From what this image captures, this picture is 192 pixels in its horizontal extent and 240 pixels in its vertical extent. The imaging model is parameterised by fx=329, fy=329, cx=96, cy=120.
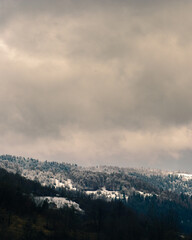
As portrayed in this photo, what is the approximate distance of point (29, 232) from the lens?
187625 mm

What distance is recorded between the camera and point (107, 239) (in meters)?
189

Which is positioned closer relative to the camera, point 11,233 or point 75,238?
point 11,233

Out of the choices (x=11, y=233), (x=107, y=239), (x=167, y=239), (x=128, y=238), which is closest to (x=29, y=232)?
(x=11, y=233)

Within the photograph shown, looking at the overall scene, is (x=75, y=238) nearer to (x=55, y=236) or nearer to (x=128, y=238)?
(x=55, y=236)

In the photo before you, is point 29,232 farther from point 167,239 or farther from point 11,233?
point 167,239

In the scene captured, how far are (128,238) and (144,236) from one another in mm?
12659

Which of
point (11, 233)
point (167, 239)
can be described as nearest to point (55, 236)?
point (11, 233)

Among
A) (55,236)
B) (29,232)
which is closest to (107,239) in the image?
(55,236)

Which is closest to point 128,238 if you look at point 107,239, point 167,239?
point 107,239

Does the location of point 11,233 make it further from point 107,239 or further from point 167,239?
point 167,239

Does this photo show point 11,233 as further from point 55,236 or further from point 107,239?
point 107,239

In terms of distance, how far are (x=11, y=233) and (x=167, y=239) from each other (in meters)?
89.4

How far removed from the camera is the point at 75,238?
19575cm

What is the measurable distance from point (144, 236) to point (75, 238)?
4071cm
